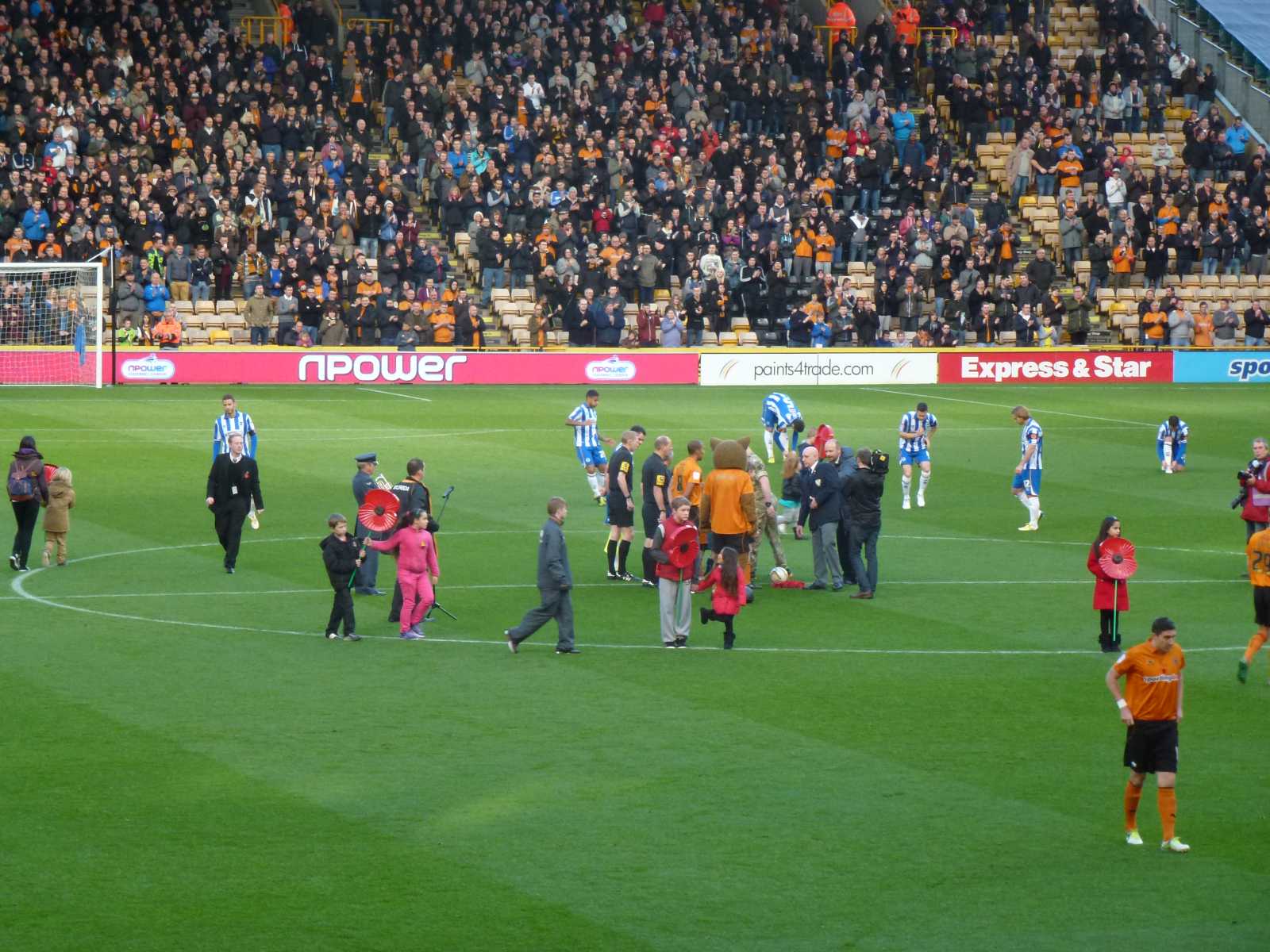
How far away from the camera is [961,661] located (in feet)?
60.6

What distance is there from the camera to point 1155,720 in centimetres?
1267

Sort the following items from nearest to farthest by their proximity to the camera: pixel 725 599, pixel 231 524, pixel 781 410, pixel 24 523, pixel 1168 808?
pixel 1168 808, pixel 725 599, pixel 24 523, pixel 231 524, pixel 781 410

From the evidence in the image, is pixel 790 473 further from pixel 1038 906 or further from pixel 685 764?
pixel 1038 906

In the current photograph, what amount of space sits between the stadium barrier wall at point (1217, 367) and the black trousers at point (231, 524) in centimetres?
3339

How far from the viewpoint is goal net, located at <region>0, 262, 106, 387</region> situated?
138ft

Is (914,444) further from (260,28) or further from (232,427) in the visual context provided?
(260,28)

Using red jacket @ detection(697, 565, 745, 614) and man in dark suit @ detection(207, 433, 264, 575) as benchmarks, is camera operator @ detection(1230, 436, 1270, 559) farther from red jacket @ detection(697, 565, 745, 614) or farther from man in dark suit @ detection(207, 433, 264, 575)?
man in dark suit @ detection(207, 433, 264, 575)

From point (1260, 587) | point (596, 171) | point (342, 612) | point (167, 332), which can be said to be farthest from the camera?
point (596, 171)

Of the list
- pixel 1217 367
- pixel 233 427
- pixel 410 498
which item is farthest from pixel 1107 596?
pixel 1217 367

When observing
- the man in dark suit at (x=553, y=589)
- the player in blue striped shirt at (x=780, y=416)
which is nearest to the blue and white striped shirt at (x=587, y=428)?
the player in blue striped shirt at (x=780, y=416)

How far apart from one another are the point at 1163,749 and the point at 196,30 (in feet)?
144

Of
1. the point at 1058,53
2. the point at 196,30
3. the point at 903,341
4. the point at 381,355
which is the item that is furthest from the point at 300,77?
the point at 1058,53

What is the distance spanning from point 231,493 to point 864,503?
766 centimetres

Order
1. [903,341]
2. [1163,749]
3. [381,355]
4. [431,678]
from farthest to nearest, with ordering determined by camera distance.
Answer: [903,341], [381,355], [431,678], [1163,749]
